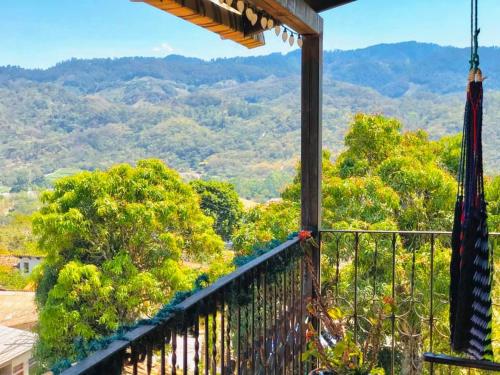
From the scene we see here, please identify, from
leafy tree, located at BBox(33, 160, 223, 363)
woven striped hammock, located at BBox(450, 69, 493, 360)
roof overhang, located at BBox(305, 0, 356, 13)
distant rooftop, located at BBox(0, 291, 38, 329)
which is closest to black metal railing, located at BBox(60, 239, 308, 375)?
woven striped hammock, located at BBox(450, 69, 493, 360)

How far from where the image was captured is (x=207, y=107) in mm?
15477

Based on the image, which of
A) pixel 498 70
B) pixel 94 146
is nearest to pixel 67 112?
pixel 94 146

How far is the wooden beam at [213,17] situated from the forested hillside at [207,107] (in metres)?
7.00

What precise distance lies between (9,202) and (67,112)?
4114 millimetres

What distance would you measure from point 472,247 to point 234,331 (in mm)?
1091

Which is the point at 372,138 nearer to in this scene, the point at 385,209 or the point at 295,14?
the point at 385,209

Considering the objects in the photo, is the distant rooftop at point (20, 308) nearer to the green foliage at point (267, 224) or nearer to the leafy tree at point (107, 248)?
the leafy tree at point (107, 248)

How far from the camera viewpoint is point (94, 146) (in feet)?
41.7

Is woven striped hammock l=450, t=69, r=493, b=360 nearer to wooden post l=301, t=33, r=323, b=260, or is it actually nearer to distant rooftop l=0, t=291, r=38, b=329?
wooden post l=301, t=33, r=323, b=260

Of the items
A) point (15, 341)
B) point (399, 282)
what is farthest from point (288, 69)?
point (15, 341)

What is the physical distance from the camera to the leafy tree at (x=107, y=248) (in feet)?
32.8

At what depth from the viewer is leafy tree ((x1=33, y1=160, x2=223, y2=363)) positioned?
394 inches

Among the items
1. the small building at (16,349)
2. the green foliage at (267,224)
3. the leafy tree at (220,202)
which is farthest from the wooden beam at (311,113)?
the small building at (16,349)

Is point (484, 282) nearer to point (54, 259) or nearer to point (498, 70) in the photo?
point (54, 259)
